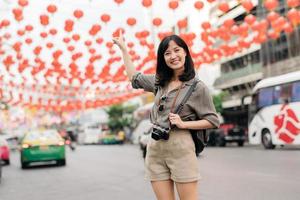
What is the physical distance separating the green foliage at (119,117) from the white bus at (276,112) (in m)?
39.0

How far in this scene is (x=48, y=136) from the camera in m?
19.0

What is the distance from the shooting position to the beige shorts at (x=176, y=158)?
11.2ft

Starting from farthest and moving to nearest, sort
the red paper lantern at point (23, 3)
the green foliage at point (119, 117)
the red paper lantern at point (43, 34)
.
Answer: the green foliage at point (119, 117)
the red paper lantern at point (43, 34)
the red paper lantern at point (23, 3)

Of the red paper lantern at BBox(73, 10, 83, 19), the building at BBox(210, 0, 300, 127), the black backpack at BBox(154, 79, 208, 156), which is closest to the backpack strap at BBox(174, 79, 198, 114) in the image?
the black backpack at BBox(154, 79, 208, 156)

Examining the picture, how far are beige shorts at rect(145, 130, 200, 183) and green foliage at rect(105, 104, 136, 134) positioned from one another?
201ft

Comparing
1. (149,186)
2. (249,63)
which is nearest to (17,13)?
(149,186)

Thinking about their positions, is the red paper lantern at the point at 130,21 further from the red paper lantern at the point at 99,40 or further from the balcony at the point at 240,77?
the balcony at the point at 240,77

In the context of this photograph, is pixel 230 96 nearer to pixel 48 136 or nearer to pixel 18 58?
pixel 18 58

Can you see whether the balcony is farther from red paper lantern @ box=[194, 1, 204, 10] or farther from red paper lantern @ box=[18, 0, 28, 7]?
red paper lantern @ box=[18, 0, 28, 7]

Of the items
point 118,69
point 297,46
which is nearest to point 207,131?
point 118,69

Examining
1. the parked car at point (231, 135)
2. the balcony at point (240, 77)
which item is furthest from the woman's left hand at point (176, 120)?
the balcony at point (240, 77)

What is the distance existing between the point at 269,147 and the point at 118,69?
8602mm

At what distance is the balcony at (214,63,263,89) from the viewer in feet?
137

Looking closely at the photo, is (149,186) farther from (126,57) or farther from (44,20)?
(44,20)
